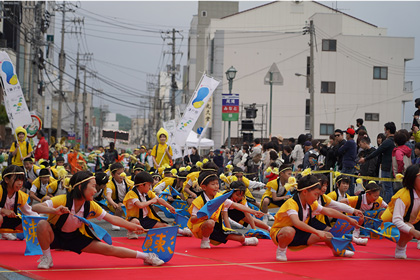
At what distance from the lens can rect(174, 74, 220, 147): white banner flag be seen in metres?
20.2

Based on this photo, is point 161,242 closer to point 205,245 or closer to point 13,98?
point 205,245

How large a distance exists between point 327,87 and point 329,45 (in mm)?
3562

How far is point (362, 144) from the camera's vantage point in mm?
13938

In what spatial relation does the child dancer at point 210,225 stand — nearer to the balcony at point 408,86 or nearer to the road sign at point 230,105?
the road sign at point 230,105

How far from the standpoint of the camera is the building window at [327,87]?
5191 cm

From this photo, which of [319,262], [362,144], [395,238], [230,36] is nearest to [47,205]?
[319,262]

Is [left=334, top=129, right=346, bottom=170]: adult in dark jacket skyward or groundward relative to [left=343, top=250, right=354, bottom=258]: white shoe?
skyward

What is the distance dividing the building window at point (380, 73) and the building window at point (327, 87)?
3.77m

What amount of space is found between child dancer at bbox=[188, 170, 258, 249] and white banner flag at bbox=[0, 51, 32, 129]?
10662 millimetres

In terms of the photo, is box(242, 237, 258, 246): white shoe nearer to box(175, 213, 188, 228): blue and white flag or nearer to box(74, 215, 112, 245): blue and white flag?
box(175, 213, 188, 228): blue and white flag

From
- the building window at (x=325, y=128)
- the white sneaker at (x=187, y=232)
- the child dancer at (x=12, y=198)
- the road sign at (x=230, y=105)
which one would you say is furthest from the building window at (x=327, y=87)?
the child dancer at (x=12, y=198)

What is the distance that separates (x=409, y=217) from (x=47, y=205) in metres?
4.66

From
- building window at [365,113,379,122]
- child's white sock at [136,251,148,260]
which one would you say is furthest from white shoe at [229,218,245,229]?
building window at [365,113,379,122]

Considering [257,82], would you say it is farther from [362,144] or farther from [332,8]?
[362,144]
